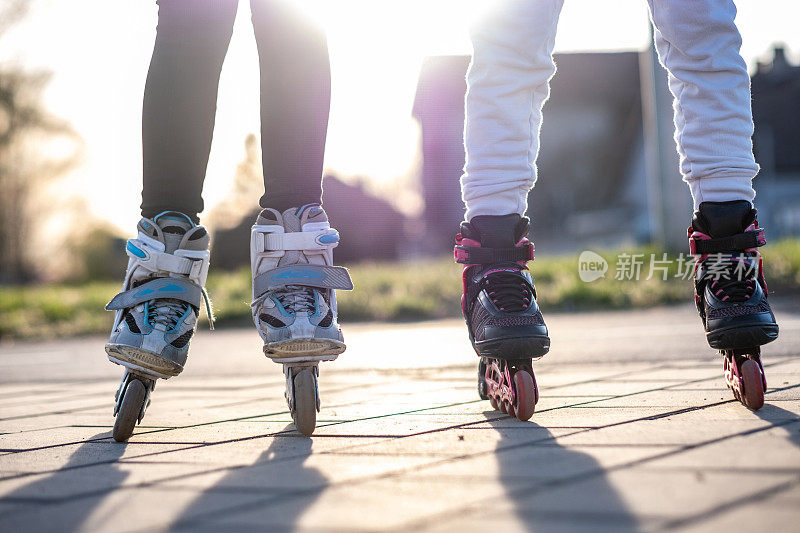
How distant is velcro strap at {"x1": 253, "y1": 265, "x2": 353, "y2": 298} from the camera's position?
5.81 feet

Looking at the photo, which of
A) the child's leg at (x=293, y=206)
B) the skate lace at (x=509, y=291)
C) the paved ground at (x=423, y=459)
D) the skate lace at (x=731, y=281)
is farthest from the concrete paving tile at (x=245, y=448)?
the skate lace at (x=731, y=281)

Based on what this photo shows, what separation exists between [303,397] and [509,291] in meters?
0.50

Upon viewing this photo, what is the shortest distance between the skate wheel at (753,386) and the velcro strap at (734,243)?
0.29 metres

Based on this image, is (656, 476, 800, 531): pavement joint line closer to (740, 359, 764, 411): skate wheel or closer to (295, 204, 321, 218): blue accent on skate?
(740, 359, 764, 411): skate wheel

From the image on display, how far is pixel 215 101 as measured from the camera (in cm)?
194

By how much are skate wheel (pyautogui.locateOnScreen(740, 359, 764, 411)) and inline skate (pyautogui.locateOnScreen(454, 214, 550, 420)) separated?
0.39 meters

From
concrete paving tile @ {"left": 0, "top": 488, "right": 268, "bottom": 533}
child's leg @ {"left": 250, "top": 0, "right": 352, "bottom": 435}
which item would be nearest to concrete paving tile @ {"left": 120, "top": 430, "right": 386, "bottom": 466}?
child's leg @ {"left": 250, "top": 0, "right": 352, "bottom": 435}

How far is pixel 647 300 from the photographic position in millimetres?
6586

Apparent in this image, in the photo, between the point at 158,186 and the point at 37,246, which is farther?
the point at 37,246

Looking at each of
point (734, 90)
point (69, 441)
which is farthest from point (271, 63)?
point (734, 90)

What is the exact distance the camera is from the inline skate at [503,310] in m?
1.68

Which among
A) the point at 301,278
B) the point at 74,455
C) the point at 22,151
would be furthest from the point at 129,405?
the point at 22,151

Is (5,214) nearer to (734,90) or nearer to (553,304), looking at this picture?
(553,304)

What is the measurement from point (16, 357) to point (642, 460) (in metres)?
5.08
